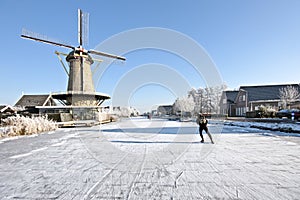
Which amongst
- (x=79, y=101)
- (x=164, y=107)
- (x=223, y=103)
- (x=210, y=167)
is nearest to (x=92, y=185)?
(x=210, y=167)

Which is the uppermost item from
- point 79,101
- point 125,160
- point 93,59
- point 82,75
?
point 93,59

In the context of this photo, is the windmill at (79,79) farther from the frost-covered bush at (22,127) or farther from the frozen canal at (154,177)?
the frozen canal at (154,177)

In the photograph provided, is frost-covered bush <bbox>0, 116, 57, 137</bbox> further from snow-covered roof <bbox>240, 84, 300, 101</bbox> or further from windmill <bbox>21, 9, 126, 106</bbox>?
snow-covered roof <bbox>240, 84, 300, 101</bbox>

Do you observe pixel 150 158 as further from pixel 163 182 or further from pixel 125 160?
pixel 163 182

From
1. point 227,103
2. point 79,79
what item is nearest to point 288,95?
point 227,103

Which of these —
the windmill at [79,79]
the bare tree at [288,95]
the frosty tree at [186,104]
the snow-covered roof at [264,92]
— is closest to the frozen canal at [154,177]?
the windmill at [79,79]

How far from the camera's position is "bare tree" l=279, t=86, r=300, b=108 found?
105 feet

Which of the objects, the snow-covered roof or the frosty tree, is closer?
the snow-covered roof

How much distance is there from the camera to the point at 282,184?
3428 mm

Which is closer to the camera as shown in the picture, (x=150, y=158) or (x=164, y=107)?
(x=150, y=158)

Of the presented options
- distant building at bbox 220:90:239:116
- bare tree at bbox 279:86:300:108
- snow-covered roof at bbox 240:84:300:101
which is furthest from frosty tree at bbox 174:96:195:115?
bare tree at bbox 279:86:300:108

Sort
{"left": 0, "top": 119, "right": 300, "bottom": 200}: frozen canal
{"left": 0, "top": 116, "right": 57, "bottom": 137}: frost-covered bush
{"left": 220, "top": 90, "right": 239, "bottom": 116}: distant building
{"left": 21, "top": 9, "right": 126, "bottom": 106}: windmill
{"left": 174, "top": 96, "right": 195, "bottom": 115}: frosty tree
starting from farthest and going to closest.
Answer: {"left": 174, "top": 96, "right": 195, "bottom": 115}: frosty tree → {"left": 220, "top": 90, "right": 239, "bottom": 116}: distant building → {"left": 21, "top": 9, "right": 126, "bottom": 106}: windmill → {"left": 0, "top": 116, "right": 57, "bottom": 137}: frost-covered bush → {"left": 0, "top": 119, "right": 300, "bottom": 200}: frozen canal

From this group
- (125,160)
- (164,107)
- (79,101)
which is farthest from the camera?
(164,107)

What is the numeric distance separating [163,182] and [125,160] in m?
2.11
